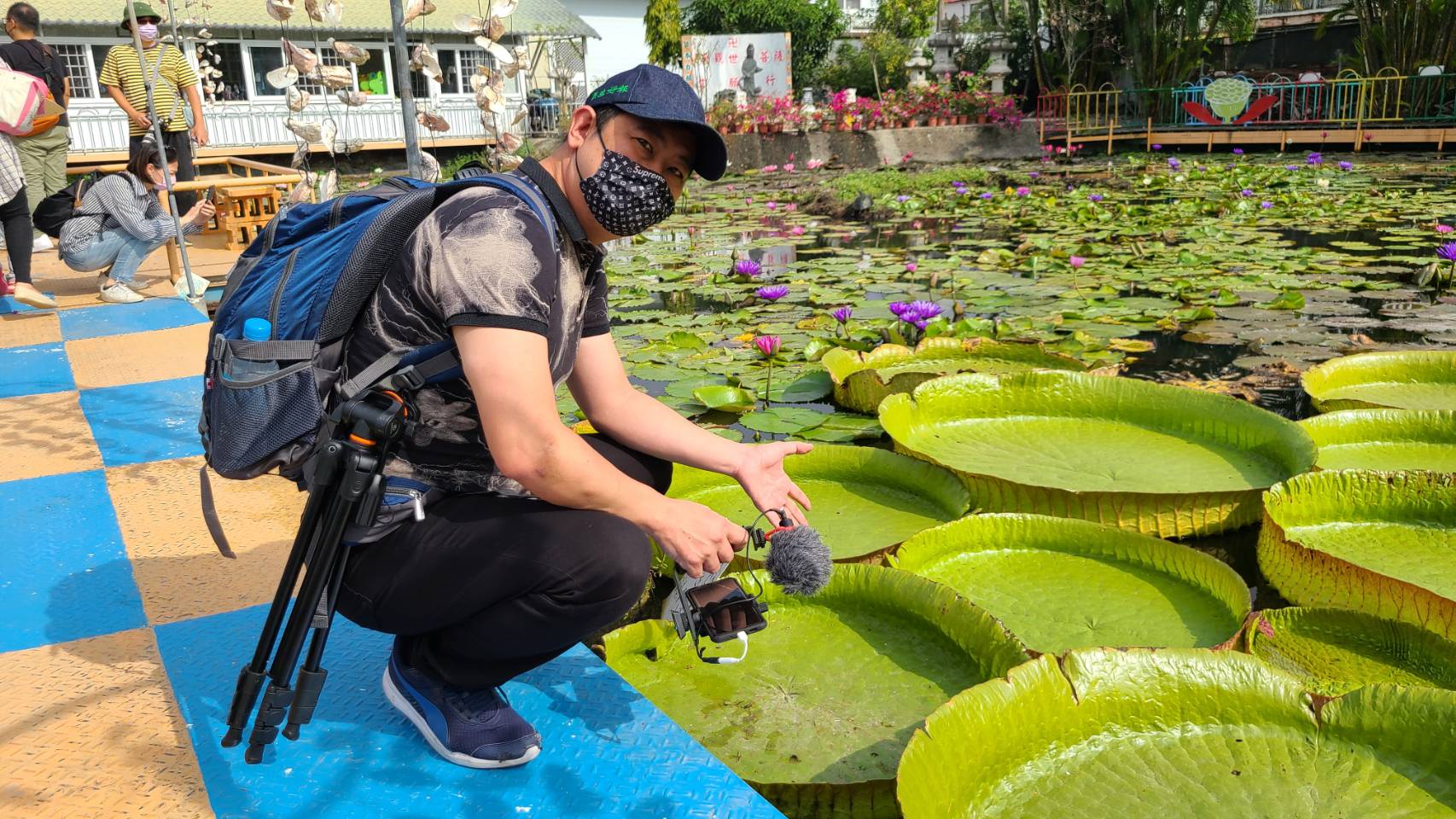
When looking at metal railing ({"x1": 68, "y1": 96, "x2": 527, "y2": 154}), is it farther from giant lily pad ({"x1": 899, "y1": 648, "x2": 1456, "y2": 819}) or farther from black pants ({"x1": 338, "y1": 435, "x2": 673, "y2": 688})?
giant lily pad ({"x1": 899, "y1": 648, "x2": 1456, "y2": 819})

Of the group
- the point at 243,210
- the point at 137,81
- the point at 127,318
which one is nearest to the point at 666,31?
the point at 243,210

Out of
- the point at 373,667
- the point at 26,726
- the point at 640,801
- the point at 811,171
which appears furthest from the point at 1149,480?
the point at 811,171

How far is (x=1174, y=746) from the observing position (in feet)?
5.25

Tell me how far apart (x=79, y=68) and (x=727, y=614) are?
70.4 feet

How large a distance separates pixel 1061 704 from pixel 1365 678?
2.27ft

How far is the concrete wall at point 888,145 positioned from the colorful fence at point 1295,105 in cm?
84

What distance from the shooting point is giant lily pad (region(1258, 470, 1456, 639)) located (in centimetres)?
213

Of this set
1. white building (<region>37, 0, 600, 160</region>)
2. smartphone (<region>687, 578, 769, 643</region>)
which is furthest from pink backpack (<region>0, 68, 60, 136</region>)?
white building (<region>37, 0, 600, 160</region>)

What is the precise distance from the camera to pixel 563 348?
1583mm

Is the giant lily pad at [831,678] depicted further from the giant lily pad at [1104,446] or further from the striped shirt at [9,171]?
the striped shirt at [9,171]

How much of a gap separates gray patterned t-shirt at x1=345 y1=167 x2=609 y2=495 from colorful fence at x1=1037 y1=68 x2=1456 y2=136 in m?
15.7

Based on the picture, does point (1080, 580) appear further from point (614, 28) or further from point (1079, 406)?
point (614, 28)

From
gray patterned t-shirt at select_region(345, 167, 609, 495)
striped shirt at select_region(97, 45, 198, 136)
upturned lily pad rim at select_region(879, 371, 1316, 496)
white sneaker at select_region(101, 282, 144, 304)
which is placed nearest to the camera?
gray patterned t-shirt at select_region(345, 167, 609, 495)

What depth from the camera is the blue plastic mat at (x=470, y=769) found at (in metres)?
1.51
